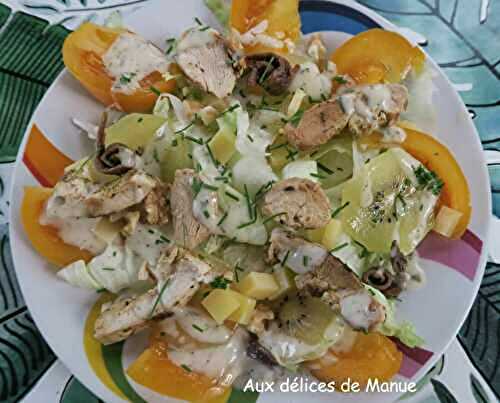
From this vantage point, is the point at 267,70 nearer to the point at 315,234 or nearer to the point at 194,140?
the point at 194,140

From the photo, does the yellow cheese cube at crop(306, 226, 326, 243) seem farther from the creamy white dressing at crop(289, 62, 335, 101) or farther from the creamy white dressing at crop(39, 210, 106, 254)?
the creamy white dressing at crop(39, 210, 106, 254)

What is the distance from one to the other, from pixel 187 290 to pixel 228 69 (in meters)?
0.82

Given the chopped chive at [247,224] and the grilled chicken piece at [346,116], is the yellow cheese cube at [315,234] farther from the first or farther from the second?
the grilled chicken piece at [346,116]

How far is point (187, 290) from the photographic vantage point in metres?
1.96

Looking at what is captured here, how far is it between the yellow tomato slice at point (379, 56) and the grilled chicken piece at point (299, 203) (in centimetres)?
55

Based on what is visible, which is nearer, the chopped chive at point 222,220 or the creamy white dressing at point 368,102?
the chopped chive at point 222,220

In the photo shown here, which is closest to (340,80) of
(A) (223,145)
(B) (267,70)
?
(B) (267,70)

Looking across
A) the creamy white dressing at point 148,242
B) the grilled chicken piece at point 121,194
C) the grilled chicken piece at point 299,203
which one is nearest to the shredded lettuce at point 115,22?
the grilled chicken piece at point 121,194

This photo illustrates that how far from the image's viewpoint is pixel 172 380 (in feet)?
6.43

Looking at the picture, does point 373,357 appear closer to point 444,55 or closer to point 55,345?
point 55,345

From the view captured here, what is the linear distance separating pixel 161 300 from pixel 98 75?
87 cm

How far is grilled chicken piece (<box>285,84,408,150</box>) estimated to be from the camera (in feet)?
7.15

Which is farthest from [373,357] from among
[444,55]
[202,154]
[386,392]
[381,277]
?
[444,55]

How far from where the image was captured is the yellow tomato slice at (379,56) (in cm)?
234
